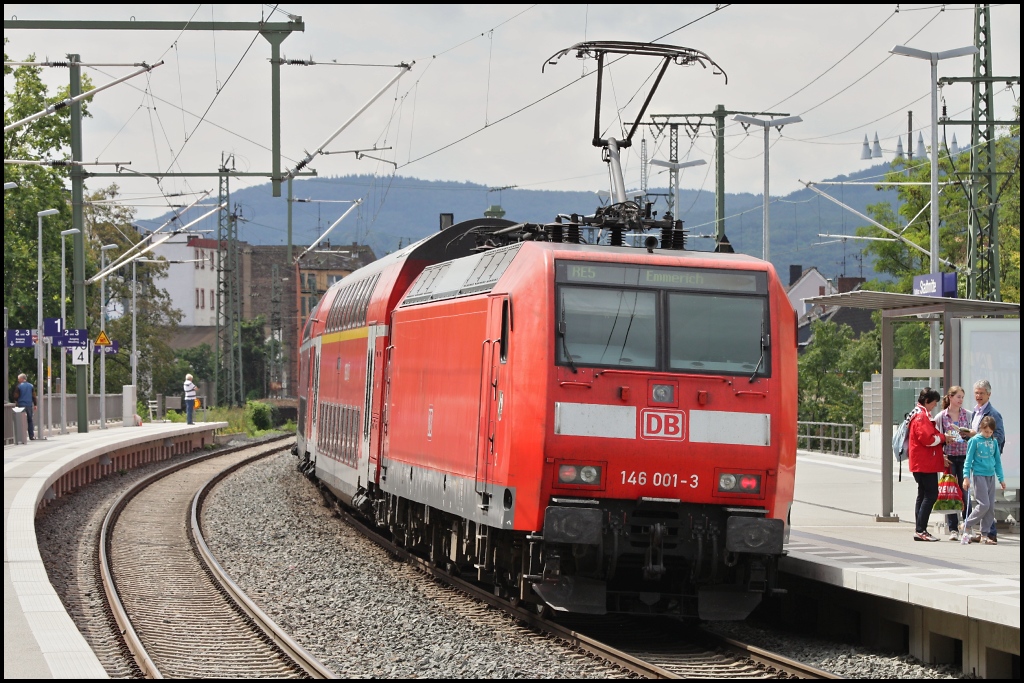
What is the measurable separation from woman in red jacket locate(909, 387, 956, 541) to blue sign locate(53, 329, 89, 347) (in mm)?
25601

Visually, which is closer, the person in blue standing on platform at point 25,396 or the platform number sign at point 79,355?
the person in blue standing on platform at point 25,396

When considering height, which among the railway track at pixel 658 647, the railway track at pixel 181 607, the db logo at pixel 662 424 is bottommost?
the railway track at pixel 181 607

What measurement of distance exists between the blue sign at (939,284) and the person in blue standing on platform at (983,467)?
4.78 m

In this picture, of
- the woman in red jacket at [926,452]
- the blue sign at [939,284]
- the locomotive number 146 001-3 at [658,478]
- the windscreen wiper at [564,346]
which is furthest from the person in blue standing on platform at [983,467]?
the windscreen wiper at [564,346]

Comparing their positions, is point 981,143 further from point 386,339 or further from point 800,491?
point 386,339

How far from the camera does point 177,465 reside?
35750 mm

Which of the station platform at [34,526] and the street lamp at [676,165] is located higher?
the street lamp at [676,165]

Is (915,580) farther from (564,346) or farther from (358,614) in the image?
(358,614)

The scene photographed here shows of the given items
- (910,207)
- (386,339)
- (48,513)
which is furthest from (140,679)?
(910,207)

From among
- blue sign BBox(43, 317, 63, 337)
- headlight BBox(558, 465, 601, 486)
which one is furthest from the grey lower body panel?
blue sign BBox(43, 317, 63, 337)

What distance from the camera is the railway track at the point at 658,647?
10453 millimetres

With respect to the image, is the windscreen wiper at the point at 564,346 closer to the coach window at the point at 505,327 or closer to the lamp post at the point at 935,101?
the coach window at the point at 505,327

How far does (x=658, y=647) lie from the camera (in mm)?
11773

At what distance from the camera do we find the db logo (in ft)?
38.3
